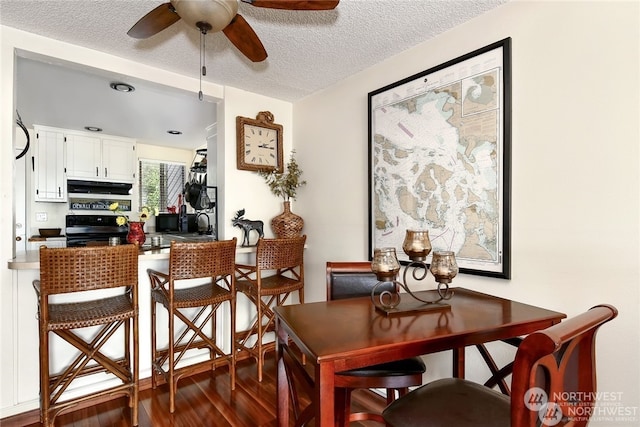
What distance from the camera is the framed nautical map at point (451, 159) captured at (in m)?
1.63

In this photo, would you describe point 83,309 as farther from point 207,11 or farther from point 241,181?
point 207,11

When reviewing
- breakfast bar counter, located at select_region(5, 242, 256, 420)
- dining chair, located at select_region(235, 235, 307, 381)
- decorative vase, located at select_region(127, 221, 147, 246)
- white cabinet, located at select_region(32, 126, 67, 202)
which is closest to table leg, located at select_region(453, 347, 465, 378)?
dining chair, located at select_region(235, 235, 307, 381)

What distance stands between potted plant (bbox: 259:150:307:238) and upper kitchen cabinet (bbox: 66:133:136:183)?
2835 mm

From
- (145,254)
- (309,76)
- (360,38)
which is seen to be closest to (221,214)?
(145,254)

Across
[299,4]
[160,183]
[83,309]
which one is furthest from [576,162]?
[160,183]

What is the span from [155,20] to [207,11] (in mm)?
350

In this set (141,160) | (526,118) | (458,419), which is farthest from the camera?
(141,160)

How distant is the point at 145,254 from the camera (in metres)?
2.12

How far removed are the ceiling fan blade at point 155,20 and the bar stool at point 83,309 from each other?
113 centimetres

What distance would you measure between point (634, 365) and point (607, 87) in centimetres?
114

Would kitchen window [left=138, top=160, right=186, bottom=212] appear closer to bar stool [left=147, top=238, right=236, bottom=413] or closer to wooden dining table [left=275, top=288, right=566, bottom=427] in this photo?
bar stool [left=147, top=238, right=236, bottom=413]

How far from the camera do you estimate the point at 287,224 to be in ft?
9.45

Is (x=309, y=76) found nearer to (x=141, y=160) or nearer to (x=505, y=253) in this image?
(x=505, y=253)

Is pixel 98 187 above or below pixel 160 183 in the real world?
below
